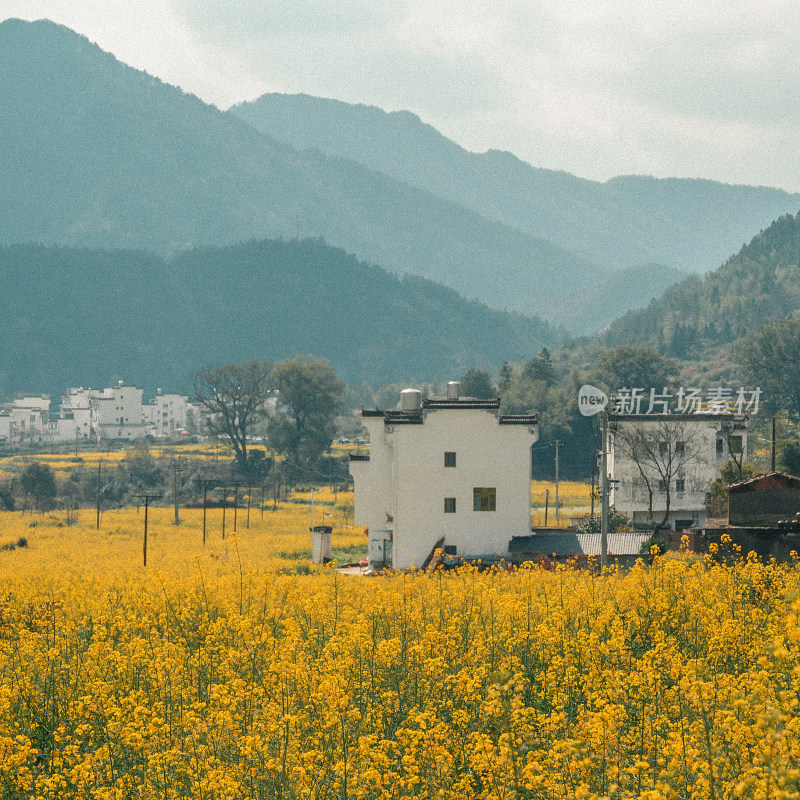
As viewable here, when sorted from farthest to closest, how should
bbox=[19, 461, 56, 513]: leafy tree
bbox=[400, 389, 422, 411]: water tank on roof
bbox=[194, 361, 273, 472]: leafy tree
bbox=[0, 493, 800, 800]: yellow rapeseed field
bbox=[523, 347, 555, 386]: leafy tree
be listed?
bbox=[523, 347, 555, 386]: leafy tree → bbox=[194, 361, 273, 472]: leafy tree → bbox=[19, 461, 56, 513]: leafy tree → bbox=[400, 389, 422, 411]: water tank on roof → bbox=[0, 493, 800, 800]: yellow rapeseed field

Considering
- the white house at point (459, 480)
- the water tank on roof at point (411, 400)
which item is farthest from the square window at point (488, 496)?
the water tank on roof at point (411, 400)

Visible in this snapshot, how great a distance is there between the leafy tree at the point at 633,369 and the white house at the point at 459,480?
89.8 meters

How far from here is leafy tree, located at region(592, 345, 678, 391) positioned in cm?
13150

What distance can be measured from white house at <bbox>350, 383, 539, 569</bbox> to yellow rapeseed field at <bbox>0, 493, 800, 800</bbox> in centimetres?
1534

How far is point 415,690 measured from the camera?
48.5ft

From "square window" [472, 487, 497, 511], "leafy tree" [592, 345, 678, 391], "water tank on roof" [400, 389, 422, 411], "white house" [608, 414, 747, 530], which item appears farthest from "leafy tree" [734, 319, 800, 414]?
"square window" [472, 487, 497, 511]

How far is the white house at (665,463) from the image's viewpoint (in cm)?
5963

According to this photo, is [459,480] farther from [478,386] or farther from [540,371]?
[540,371]

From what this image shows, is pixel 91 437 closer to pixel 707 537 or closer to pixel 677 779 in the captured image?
pixel 707 537

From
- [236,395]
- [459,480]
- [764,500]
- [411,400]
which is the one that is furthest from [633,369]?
[764,500]

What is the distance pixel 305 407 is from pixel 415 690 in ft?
362

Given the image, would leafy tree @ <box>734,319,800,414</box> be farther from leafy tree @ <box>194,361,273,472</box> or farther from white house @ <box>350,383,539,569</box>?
white house @ <box>350,383,539,569</box>

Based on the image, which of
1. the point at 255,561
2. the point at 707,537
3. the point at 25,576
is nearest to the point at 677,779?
the point at 707,537

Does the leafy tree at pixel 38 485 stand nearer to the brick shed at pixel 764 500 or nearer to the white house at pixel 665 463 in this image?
the white house at pixel 665 463
